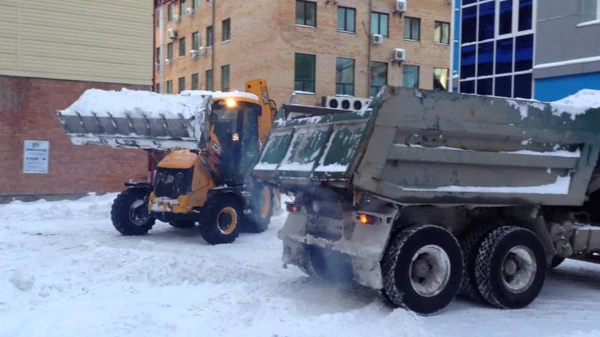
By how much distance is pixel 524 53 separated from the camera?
2055cm

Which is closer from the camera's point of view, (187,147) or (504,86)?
(187,147)

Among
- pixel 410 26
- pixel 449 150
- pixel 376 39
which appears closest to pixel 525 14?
pixel 449 150

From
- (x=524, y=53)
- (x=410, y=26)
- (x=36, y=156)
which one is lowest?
(x=36, y=156)

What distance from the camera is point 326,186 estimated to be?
7.46 m

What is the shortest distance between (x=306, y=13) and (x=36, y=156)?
19.0 meters

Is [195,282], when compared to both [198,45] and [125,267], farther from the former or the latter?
[198,45]

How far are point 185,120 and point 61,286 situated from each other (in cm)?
479

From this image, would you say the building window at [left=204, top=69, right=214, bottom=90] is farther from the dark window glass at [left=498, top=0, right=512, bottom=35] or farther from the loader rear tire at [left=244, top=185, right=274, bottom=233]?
the loader rear tire at [left=244, top=185, right=274, bottom=233]

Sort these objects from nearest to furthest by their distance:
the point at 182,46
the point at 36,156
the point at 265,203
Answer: the point at 265,203 < the point at 36,156 < the point at 182,46

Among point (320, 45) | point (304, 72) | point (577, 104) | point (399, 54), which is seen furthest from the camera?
point (399, 54)

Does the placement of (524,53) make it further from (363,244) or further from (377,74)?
(377,74)

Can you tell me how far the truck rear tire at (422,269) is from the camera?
7.14m

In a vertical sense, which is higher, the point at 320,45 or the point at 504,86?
the point at 320,45

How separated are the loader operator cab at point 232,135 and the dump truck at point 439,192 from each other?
4.29 metres
